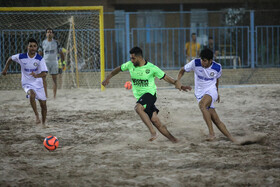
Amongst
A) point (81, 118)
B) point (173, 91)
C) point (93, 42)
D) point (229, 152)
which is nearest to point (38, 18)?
point (93, 42)

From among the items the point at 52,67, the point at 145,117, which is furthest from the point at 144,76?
the point at 52,67

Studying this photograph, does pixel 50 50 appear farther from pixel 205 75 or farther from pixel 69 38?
pixel 205 75

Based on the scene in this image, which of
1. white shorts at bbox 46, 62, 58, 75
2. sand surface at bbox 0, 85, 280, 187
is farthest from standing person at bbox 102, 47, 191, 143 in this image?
white shorts at bbox 46, 62, 58, 75

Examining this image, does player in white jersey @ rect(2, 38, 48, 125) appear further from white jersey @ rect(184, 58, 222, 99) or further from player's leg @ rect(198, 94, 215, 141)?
player's leg @ rect(198, 94, 215, 141)

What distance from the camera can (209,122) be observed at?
18.6 ft

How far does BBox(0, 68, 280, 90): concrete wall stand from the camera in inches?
537

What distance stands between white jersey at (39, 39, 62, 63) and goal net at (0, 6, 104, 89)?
7.29 feet

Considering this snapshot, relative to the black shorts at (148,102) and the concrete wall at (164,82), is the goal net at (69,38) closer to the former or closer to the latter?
the concrete wall at (164,82)

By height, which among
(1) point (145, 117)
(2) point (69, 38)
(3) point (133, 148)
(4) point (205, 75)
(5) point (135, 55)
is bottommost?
(3) point (133, 148)

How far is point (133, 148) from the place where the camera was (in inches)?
204

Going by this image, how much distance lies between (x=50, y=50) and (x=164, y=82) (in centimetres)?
538

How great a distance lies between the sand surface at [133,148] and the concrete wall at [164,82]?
4277 mm

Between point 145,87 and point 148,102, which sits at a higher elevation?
point 145,87

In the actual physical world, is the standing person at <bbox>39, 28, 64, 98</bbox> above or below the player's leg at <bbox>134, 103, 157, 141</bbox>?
above
